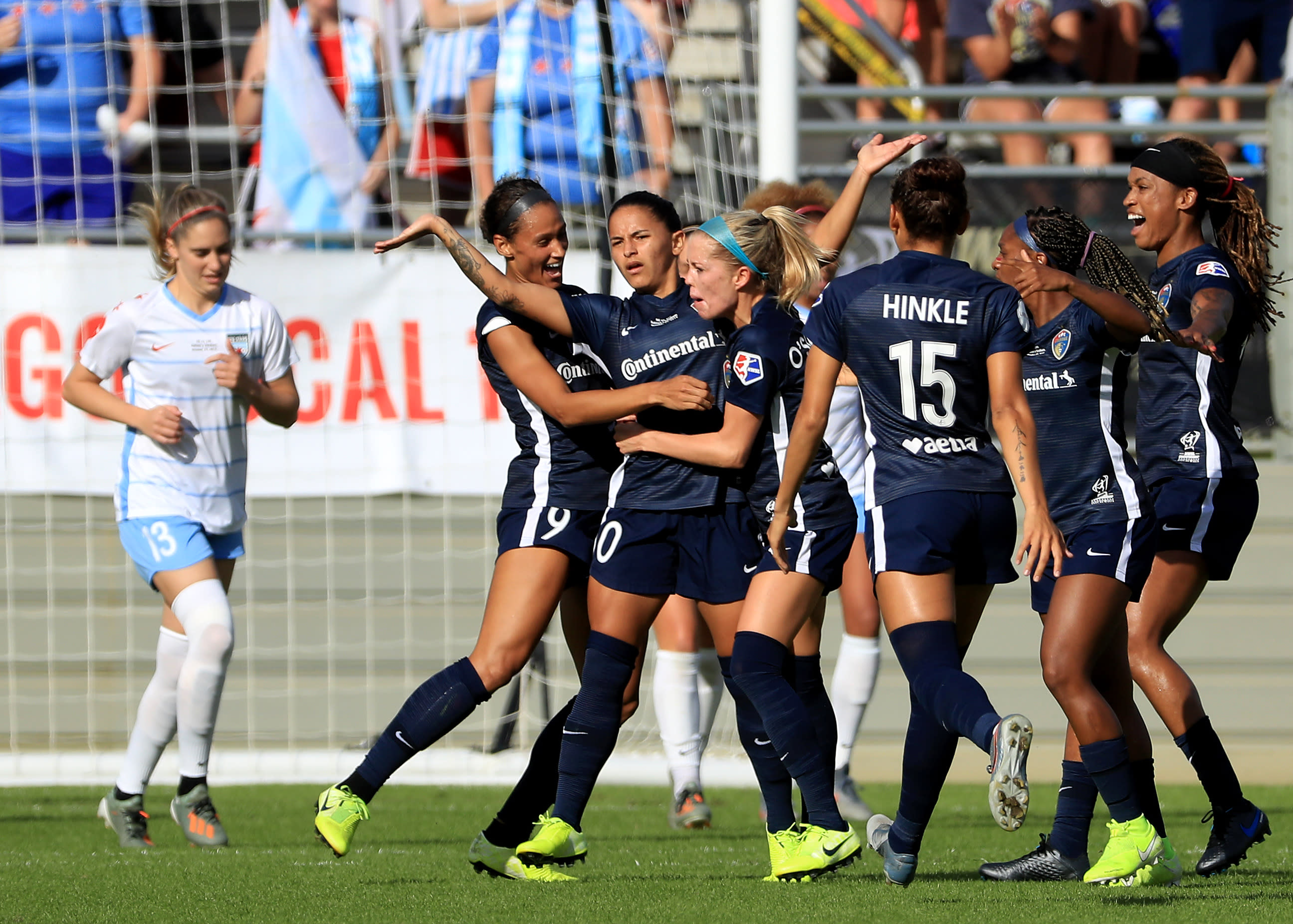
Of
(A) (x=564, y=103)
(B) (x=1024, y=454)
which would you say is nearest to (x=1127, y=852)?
(B) (x=1024, y=454)

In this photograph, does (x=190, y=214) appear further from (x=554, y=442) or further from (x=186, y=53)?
(x=186, y=53)

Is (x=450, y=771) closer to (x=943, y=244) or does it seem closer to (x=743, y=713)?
(x=743, y=713)

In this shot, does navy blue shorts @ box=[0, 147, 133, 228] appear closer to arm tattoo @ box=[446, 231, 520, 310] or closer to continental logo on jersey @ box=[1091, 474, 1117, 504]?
arm tattoo @ box=[446, 231, 520, 310]

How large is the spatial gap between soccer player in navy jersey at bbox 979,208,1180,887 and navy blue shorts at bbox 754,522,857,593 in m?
0.56

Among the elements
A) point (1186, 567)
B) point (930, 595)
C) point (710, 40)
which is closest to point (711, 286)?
point (930, 595)

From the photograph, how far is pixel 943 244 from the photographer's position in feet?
13.9

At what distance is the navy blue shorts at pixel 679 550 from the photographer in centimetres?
433

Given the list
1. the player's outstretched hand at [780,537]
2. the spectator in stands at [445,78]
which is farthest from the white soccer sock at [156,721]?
the spectator in stands at [445,78]

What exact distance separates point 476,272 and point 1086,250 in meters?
1.67

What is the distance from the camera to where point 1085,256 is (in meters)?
4.37

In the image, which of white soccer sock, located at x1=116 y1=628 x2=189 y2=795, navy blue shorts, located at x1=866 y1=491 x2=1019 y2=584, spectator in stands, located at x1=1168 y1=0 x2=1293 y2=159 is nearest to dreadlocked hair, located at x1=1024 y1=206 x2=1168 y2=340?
navy blue shorts, located at x1=866 y1=491 x2=1019 y2=584

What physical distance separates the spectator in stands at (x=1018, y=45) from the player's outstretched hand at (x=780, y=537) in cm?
594

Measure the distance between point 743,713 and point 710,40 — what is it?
6.21 metres

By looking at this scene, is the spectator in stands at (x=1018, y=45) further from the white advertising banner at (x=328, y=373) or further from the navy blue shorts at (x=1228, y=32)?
the white advertising banner at (x=328, y=373)
